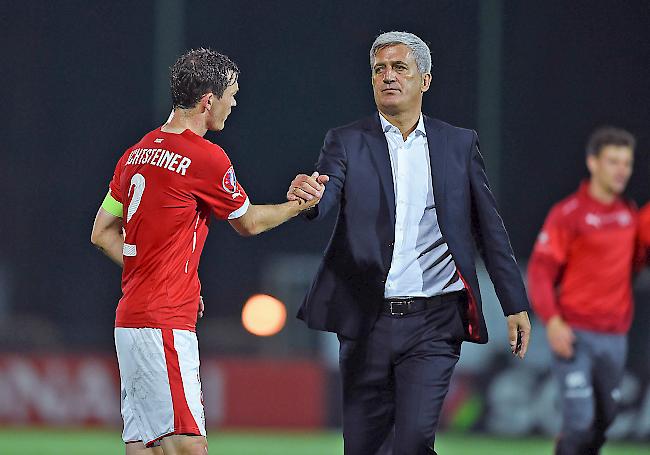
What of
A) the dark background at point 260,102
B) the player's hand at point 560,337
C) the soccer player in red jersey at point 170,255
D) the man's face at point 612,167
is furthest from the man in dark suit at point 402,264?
the dark background at point 260,102

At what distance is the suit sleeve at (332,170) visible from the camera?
237 inches

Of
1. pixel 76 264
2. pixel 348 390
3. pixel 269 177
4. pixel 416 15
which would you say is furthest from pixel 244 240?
pixel 348 390

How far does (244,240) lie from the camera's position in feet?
78.3

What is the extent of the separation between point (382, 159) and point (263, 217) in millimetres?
635

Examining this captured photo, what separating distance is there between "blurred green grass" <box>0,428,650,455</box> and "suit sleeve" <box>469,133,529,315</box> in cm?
500

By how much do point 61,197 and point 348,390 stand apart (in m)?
19.2

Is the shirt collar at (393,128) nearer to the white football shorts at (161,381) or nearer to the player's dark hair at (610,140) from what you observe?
the white football shorts at (161,381)

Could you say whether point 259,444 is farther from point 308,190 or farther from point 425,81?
point 308,190

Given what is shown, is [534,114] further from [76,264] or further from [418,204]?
[418,204]

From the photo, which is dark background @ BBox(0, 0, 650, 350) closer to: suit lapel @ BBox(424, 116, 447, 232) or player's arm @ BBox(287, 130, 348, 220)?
suit lapel @ BBox(424, 116, 447, 232)

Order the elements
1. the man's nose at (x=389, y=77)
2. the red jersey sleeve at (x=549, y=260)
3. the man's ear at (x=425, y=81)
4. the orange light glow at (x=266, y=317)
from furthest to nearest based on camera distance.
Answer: the orange light glow at (x=266, y=317), the red jersey sleeve at (x=549, y=260), the man's ear at (x=425, y=81), the man's nose at (x=389, y=77)

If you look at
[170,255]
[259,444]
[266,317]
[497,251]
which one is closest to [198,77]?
[170,255]

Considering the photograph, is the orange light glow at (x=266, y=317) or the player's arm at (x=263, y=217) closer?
the player's arm at (x=263, y=217)

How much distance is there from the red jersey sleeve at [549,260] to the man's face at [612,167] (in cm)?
36
